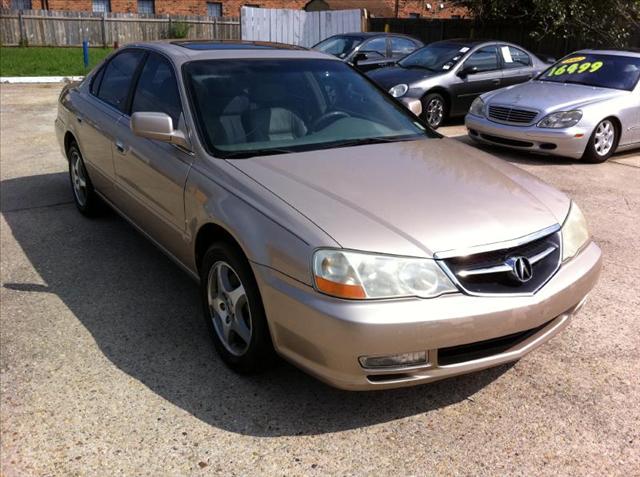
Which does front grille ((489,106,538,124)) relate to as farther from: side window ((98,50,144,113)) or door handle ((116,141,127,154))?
door handle ((116,141,127,154))

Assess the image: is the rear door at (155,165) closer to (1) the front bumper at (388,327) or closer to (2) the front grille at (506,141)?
(1) the front bumper at (388,327)

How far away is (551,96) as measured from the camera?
8.02 meters

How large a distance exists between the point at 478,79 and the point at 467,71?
0.24 meters

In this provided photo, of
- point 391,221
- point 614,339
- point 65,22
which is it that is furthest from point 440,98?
point 65,22

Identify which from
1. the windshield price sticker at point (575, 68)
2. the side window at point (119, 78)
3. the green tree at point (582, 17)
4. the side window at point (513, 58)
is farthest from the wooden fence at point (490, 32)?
the side window at point (119, 78)

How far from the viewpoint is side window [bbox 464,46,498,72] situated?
10.7 meters

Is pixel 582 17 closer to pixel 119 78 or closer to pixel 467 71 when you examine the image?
pixel 467 71

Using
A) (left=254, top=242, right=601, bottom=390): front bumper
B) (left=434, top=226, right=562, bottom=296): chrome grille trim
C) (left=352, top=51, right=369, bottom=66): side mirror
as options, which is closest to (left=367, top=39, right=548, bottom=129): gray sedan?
(left=352, top=51, right=369, bottom=66): side mirror

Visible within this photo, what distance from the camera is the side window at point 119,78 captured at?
4539 mm

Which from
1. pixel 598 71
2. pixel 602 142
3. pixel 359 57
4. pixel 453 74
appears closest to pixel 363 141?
pixel 602 142

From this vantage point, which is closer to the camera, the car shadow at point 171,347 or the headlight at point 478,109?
the car shadow at point 171,347

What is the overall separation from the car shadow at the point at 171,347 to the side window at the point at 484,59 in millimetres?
7314

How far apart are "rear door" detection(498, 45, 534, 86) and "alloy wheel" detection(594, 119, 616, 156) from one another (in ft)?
10.9

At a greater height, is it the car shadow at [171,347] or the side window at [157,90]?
the side window at [157,90]
